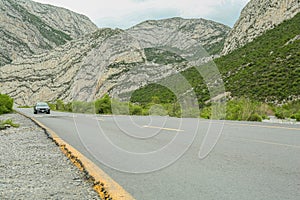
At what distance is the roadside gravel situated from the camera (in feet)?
14.6

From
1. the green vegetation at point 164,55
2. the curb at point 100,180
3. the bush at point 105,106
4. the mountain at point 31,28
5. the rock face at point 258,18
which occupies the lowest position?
the curb at point 100,180

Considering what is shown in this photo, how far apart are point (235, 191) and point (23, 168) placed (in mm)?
3525

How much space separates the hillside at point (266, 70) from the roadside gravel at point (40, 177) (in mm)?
24081

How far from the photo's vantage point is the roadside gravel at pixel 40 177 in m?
4.46

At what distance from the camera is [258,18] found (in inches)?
2746

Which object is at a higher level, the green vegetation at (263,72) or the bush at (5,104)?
the green vegetation at (263,72)

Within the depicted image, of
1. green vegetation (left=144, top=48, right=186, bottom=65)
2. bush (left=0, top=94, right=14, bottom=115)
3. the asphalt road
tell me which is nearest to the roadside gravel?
the asphalt road

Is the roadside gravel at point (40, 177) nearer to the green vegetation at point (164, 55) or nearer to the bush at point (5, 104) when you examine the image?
the green vegetation at point (164, 55)

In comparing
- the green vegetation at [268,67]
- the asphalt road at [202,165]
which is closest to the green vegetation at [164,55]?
the asphalt road at [202,165]

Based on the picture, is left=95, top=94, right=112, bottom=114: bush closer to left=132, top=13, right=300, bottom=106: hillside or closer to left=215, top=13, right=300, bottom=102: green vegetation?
left=132, top=13, right=300, bottom=106: hillside

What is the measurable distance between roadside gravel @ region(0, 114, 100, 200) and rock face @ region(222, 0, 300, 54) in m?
59.1

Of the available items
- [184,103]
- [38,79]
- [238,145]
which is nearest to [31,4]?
[38,79]

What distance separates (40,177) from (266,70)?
41.7m

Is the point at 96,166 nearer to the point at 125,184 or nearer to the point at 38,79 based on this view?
the point at 125,184
